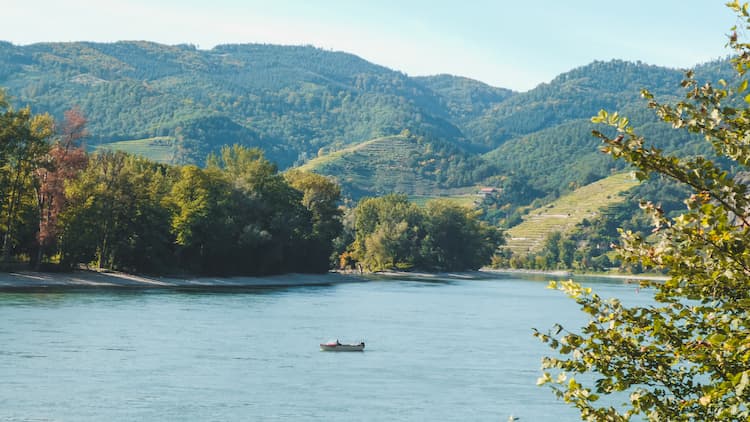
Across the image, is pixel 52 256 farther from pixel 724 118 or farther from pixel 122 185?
pixel 724 118

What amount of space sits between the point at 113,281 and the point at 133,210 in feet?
38.4

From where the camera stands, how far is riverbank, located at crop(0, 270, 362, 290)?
110219mm

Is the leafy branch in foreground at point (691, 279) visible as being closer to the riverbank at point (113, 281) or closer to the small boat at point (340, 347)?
the small boat at point (340, 347)

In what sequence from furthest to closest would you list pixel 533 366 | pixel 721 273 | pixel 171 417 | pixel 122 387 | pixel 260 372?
1. pixel 533 366
2. pixel 260 372
3. pixel 122 387
4. pixel 171 417
5. pixel 721 273

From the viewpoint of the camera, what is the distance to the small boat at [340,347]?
2724 inches

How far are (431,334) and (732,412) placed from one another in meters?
73.3

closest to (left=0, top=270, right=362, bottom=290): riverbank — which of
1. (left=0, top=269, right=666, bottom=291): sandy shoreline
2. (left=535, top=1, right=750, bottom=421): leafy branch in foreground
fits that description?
(left=0, top=269, right=666, bottom=291): sandy shoreline

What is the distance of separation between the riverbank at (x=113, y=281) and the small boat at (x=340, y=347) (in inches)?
1979

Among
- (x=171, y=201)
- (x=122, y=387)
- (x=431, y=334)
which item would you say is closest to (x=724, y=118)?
(x=122, y=387)

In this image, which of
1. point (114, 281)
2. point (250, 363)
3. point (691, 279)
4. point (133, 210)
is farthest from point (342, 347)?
point (133, 210)

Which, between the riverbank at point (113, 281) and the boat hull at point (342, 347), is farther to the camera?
the riverbank at point (113, 281)

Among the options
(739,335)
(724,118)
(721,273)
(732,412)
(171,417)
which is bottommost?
(171,417)

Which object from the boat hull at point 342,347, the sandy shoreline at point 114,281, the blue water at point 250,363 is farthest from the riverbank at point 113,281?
the boat hull at point 342,347

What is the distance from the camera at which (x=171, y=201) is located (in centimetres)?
14200
